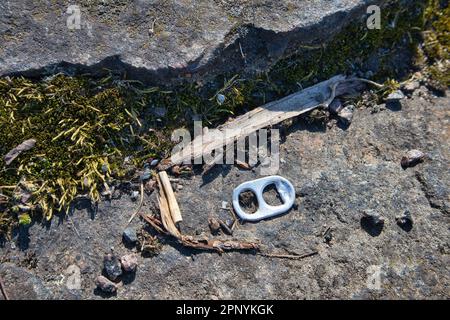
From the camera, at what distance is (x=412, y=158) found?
12.9 feet

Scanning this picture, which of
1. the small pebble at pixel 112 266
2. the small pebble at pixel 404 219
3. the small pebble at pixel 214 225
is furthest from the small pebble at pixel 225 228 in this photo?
the small pebble at pixel 404 219

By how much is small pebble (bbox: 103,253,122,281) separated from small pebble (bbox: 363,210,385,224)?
1945 mm

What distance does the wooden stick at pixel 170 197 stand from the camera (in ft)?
12.2

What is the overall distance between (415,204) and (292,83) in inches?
55.4

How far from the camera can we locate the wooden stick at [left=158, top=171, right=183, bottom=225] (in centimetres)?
371

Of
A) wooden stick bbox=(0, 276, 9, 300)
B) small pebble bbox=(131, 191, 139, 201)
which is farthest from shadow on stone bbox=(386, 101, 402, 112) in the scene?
wooden stick bbox=(0, 276, 9, 300)

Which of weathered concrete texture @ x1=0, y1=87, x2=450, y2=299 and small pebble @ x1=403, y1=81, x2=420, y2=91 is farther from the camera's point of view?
small pebble @ x1=403, y1=81, x2=420, y2=91

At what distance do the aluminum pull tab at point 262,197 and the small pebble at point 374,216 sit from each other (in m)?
0.58

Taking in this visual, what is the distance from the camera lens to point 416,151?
3967mm

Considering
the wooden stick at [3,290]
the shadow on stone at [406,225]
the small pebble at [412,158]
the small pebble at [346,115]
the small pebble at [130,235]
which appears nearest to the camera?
the wooden stick at [3,290]

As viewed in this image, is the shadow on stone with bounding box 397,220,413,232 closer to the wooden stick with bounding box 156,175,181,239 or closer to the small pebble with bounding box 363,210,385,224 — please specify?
the small pebble with bounding box 363,210,385,224

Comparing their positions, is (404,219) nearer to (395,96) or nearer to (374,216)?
(374,216)

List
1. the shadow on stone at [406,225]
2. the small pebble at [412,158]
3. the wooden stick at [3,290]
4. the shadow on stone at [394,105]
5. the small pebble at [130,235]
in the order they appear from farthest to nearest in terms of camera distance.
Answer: the shadow on stone at [394,105] → the small pebble at [412,158] → the shadow on stone at [406,225] → the small pebble at [130,235] → the wooden stick at [3,290]

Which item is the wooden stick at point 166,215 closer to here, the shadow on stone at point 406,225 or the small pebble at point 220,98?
the small pebble at point 220,98
